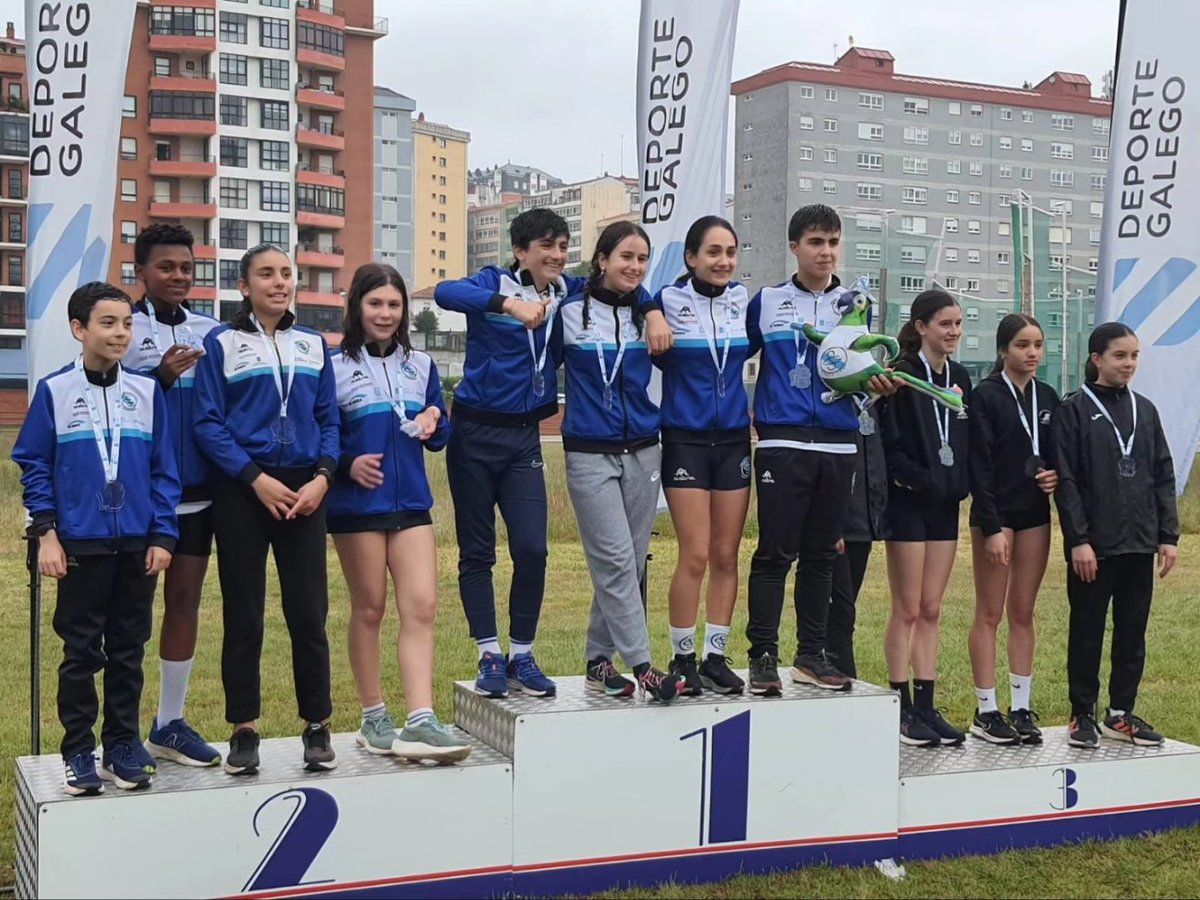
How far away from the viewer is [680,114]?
728 centimetres

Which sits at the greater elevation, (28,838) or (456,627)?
(28,838)

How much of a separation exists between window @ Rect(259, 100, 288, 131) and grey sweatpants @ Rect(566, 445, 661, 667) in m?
57.8

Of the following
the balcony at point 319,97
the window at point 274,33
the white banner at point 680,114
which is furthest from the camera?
the balcony at point 319,97

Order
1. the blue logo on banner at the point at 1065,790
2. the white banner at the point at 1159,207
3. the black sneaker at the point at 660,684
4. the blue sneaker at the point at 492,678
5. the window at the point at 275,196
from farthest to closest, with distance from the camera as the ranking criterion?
the window at the point at 275,196
the white banner at the point at 1159,207
the blue logo on banner at the point at 1065,790
the blue sneaker at the point at 492,678
the black sneaker at the point at 660,684

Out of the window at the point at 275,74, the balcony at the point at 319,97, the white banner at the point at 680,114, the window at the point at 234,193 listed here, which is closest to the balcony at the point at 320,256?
the window at the point at 234,193

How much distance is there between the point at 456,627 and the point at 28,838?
6.05 meters

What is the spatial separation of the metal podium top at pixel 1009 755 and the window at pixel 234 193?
57.0 metres

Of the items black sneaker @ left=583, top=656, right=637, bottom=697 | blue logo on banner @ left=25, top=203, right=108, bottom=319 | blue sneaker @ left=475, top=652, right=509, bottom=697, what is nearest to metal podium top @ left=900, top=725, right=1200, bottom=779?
black sneaker @ left=583, top=656, right=637, bottom=697

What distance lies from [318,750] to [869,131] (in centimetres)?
7039

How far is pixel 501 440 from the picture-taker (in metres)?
5.05

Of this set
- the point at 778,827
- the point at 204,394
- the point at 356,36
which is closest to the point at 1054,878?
the point at 778,827

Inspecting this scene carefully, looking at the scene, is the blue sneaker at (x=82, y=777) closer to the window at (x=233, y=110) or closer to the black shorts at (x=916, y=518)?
the black shorts at (x=916, y=518)

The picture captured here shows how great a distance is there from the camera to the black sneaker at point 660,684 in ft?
15.8

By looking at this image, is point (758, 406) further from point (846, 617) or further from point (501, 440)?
point (846, 617)
